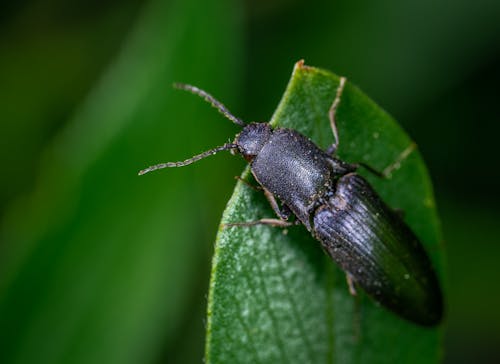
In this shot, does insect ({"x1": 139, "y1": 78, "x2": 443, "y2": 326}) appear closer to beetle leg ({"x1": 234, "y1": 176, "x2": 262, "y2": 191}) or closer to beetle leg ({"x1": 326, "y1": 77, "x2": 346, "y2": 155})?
beetle leg ({"x1": 326, "y1": 77, "x2": 346, "y2": 155})

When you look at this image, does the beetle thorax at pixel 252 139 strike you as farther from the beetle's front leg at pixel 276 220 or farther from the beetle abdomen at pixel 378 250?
the beetle abdomen at pixel 378 250

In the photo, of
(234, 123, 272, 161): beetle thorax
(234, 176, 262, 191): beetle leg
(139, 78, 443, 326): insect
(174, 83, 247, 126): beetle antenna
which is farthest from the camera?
(174, 83, 247, 126): beetle antenna

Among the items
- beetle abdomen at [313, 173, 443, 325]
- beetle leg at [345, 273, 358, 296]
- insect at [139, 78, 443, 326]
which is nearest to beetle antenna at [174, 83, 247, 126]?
insect at [139, 78, 443, 326]

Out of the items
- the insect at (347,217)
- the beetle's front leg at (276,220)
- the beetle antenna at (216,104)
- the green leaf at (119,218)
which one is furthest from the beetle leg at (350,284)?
the green leaf at (119,218)

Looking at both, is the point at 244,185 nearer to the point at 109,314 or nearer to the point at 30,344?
the point at 109,314

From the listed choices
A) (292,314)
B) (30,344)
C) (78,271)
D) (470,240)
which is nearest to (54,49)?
(78,271)

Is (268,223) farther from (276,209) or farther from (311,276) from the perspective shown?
(311,276)
